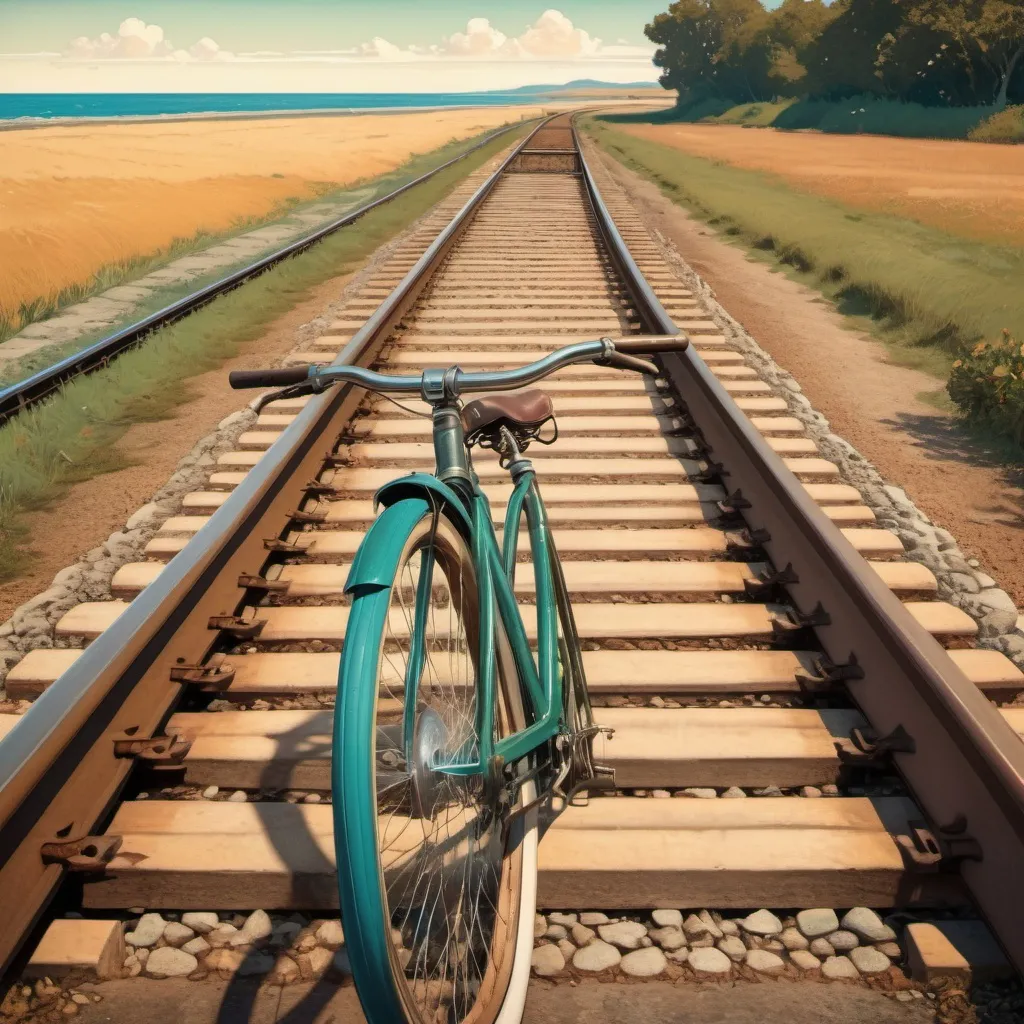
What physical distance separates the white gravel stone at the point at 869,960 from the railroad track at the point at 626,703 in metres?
0.15

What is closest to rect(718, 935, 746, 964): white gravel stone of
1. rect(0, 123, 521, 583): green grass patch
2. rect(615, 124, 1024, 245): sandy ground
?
rect(0, 123, 521, 583): green grass patch

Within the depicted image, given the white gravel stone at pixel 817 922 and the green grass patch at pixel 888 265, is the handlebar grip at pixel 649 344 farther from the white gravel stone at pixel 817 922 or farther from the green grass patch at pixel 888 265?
the green grass patch at pixel 888 265

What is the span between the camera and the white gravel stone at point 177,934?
242 cm

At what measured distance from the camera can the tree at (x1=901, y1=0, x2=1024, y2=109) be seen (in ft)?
179

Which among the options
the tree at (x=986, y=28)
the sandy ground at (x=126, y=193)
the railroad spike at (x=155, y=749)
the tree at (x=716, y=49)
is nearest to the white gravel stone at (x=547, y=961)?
the railroad spike at (x=155, y=749)

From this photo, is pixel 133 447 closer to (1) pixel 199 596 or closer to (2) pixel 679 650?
(1) pixel 199 596

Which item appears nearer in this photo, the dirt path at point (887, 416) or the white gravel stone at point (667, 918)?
the white gravel stone at point (667, 918)

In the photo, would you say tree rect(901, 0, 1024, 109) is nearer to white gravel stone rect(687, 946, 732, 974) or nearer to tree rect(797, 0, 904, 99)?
tree rect(797, 0, 904, 99)

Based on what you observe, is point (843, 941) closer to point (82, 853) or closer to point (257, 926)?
point (257, 926)

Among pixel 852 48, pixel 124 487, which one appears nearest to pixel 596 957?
pixel 124 487

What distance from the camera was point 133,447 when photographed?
20.4 ft

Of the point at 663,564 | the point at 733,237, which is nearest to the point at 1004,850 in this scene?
the point at 663,564

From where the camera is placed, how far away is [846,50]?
239 feet

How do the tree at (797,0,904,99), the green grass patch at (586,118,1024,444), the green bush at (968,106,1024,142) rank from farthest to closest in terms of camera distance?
the tree at (797,0,904,99), the green bush at (968,106,1024,142), the green grass patch at (586,118,1024,444)
